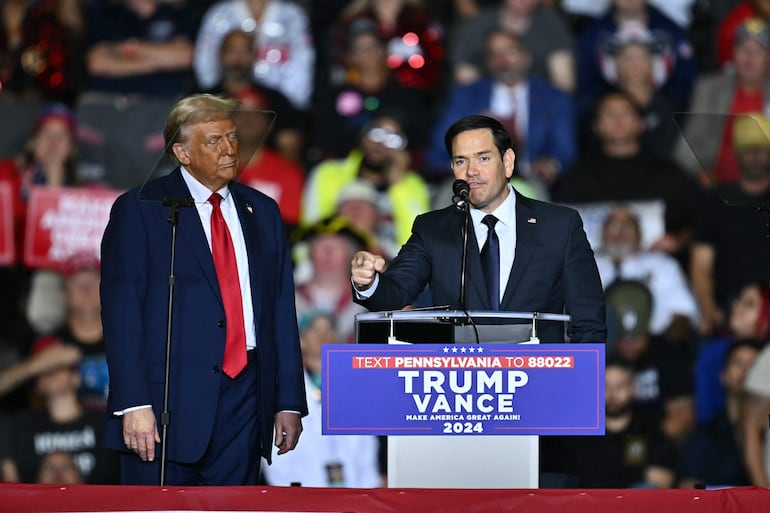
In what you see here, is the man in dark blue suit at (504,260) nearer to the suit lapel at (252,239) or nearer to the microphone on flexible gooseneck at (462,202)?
the microphone on flexible gooseneck at (462,202)

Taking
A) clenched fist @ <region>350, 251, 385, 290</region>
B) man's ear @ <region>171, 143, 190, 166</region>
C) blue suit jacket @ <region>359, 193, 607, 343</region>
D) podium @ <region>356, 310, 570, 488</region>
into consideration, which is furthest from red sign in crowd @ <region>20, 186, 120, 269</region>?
podium @ <region>356, 310, 570, 488</region>

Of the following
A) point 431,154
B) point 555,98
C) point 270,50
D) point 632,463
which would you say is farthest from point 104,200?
point 632,463

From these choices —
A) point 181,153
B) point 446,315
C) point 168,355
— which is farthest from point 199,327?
point 446,315

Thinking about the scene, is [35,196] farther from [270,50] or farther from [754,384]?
[754,384]

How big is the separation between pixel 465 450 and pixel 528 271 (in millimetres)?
620

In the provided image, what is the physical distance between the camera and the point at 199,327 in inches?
163

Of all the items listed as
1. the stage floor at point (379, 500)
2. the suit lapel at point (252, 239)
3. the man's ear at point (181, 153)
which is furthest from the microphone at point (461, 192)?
the man's ear at point (181, 153)

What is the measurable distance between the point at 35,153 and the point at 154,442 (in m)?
4.27

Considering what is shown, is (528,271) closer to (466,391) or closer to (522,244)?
(522,244)

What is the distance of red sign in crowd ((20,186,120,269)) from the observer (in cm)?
787

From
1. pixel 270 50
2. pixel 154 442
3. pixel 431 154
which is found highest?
pixel 270 50

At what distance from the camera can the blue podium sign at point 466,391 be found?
3732 millimetres

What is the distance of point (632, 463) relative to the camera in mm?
7105

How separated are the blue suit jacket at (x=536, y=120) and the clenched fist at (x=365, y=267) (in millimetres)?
3792
